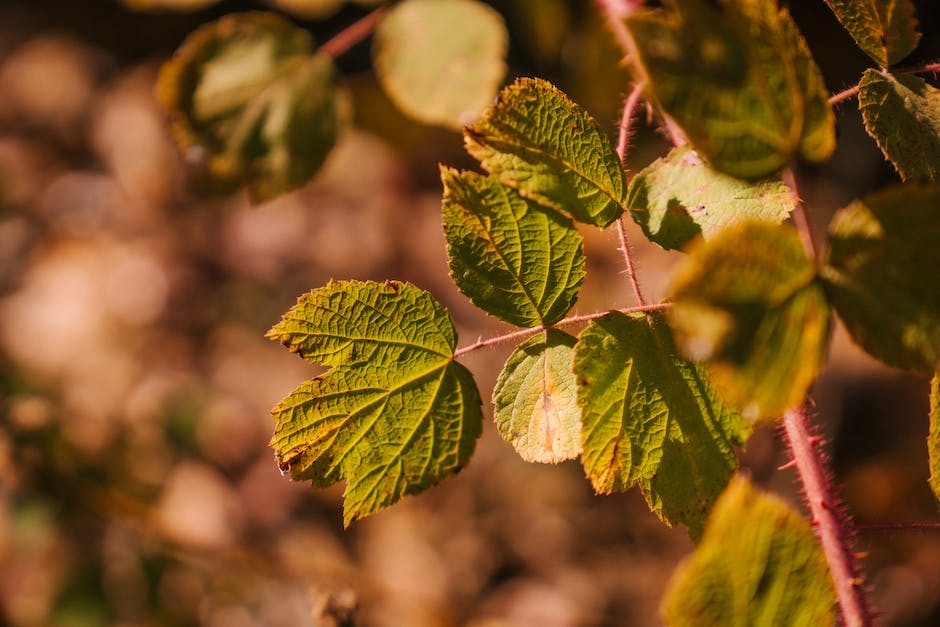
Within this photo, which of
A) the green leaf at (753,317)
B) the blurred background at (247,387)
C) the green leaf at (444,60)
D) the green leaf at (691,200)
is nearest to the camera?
the green leaf at (753,317)

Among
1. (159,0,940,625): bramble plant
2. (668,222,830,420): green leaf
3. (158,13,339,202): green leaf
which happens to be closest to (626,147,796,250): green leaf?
(159,0,940,625): bramble plant

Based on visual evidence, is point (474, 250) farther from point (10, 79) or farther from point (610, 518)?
point (10, 79)

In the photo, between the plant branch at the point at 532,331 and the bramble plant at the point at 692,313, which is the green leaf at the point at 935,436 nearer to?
the bramble plant at the point at 692,313

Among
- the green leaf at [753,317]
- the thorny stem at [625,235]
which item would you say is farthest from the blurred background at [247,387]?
the green leaf at [753,317]

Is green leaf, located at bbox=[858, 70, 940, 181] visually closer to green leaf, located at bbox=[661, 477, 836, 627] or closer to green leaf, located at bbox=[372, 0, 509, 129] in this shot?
green leaf, located at bbox=[661, 477, 836, 627]

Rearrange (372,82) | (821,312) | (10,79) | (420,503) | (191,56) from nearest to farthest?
(821,312) → (191,56) → (372,82) → (420,503) → (10,79)

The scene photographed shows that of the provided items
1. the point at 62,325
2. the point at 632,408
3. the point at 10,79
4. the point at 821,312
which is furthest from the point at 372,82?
the point at 10,79
